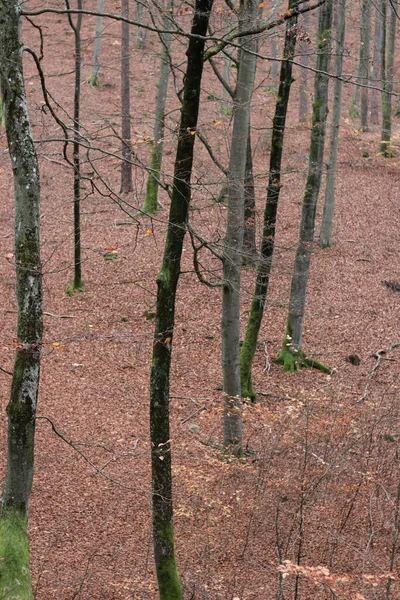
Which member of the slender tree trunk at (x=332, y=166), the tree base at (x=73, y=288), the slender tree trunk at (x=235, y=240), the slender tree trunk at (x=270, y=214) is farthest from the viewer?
the slender tree trunk at (x=332, y=166)

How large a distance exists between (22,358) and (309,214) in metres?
8.62

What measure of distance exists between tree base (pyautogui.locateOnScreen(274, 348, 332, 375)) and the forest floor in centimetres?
23

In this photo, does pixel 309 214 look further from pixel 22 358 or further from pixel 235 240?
pixel 22 358

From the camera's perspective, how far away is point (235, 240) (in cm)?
1018

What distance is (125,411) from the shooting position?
1221 cm

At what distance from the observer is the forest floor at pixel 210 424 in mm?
8148

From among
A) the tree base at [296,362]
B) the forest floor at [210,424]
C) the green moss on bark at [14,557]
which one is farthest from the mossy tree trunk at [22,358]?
the tree base at [296,362]

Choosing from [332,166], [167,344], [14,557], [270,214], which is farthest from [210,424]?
[332,166]

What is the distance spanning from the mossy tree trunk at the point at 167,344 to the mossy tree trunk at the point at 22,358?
4.42 ft

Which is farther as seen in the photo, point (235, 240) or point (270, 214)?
point (270, 214)

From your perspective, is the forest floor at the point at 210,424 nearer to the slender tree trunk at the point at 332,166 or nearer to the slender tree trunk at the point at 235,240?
the slender tree trunk at the point at 235,240

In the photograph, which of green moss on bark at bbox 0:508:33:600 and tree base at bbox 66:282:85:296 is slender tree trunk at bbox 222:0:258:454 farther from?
tree base at bbox 66:282:85:296

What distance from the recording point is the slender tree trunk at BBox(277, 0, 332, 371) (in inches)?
492

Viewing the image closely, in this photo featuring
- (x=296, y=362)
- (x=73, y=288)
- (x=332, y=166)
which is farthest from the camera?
(x=332, y=166)
